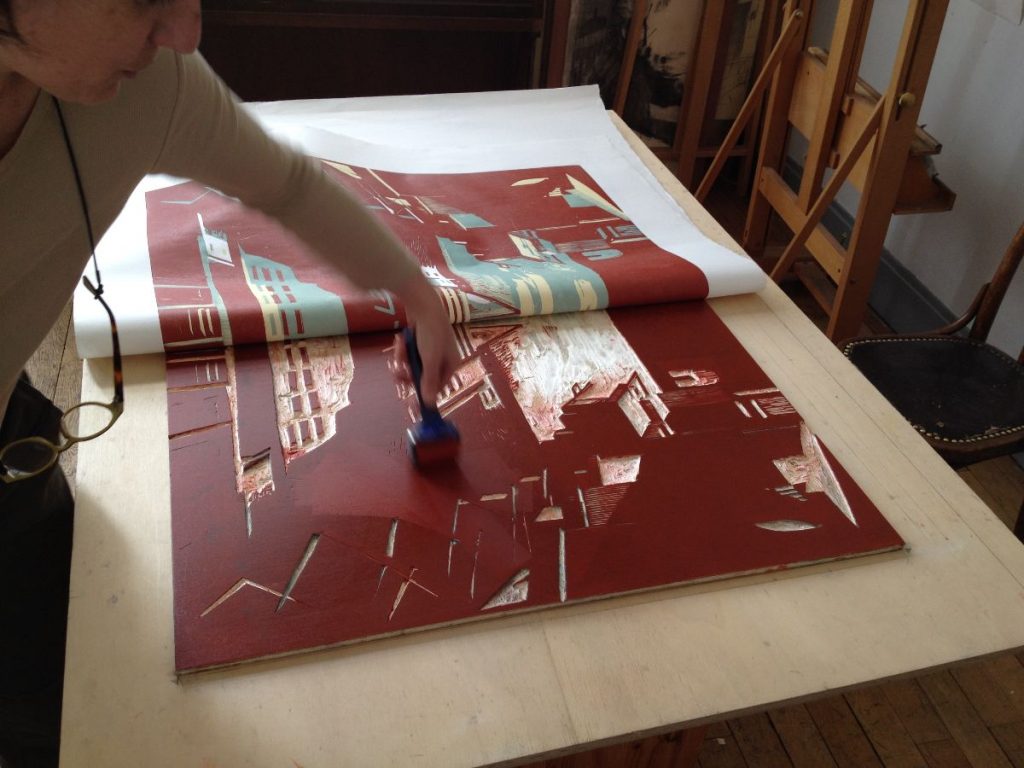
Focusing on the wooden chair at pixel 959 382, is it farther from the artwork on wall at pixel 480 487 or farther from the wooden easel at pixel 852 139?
the artwork on wall at pixel 480 487

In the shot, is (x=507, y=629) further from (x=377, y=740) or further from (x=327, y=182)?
(x=327, y=182)

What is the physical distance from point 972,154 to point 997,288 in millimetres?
597

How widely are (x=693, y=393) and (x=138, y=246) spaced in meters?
0.71

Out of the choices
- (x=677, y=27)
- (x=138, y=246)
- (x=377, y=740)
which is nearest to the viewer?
(x=377, y=740)

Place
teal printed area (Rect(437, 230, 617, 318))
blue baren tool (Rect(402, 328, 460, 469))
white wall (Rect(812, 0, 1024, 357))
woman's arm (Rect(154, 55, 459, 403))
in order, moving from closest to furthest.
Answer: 1. woman's arm (Rect(154, 55, 459, 403))
2. blue baren tool (Rect(402, 328, 460, 469))
3. teal printed area (Rect(437, 230, 617, 318))
4. white wall (Rect(812, 0, 1024, 357))

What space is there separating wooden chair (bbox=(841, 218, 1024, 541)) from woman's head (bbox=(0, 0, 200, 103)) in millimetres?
1226

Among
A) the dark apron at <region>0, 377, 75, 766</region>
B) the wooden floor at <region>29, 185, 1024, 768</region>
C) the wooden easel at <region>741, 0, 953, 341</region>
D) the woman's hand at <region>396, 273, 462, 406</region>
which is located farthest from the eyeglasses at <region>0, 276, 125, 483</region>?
the wooden easel at <region>741, 0, 953, 341</region>

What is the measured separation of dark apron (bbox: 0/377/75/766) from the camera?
3.00 ft


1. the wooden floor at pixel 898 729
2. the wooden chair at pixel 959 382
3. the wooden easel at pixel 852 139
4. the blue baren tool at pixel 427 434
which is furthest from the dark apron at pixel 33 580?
the wooden easel at pixel 852 139

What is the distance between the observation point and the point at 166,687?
0.69 meters

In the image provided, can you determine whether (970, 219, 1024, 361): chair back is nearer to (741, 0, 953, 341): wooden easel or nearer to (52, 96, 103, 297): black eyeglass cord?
(741, 0, 953, 341): wooden easel

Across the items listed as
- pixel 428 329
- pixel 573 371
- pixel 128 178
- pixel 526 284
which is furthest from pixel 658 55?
pixel 128 178

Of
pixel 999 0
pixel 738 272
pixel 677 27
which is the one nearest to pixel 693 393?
pixel 738 272

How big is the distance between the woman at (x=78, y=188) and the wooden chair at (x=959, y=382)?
90 cm
